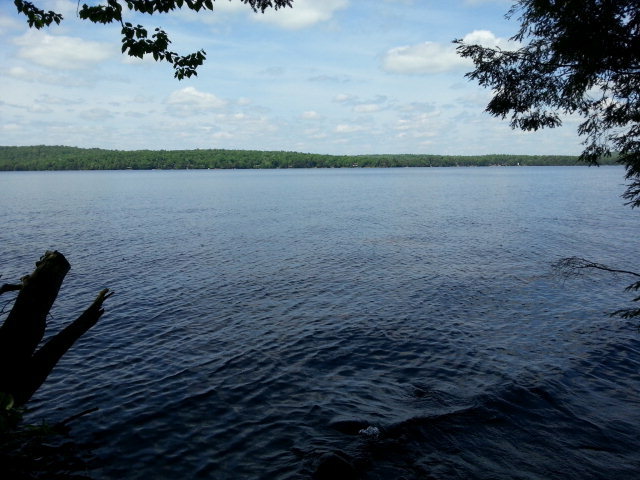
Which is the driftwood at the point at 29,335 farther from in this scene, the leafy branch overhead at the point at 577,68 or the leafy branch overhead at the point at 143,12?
the leafy branch overhead at the point at 577,68

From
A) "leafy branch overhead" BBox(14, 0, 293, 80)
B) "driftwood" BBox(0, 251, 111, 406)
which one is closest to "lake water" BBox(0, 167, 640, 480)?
"driftwood" BBox(0, 251, 111, 406)

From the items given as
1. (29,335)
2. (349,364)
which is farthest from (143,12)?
(349,364)

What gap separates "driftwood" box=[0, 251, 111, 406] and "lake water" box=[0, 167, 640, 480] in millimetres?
4313

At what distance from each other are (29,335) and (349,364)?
12.0m

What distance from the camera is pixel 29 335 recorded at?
8.12 m

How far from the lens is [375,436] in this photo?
1265 cm

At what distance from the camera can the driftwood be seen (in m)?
7.96

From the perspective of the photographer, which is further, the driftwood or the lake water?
the lake water

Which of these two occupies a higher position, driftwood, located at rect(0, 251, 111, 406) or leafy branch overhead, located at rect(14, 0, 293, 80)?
leafy branch overhead, located at rect(14, 0, 293, 80)

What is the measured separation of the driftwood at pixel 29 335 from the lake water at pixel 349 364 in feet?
14.2

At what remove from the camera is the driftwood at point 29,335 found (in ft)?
26.1

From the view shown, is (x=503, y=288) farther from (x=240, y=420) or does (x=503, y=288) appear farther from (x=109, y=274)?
(x=109, y=274)

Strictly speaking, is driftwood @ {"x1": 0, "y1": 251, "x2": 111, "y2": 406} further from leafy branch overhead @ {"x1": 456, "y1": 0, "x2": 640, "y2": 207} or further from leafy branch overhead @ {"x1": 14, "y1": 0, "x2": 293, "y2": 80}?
leafy branch overhead @ {"x1": 456, "y1": 0, "x2": 640, "y2": 207}

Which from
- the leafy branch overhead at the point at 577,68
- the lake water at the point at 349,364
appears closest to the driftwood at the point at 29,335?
the lake water at the point at 349,364
